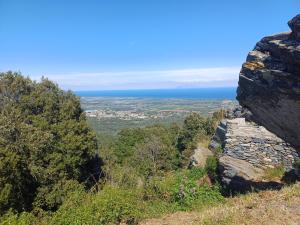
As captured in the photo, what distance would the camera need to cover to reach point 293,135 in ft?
35.2

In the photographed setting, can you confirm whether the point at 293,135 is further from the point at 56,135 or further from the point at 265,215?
the point at 56,135

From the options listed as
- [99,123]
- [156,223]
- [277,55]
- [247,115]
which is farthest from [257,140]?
[99,123]

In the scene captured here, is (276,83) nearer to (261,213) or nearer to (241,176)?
(261,213)

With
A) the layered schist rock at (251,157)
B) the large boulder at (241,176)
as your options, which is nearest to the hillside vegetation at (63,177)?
the large boulder at (241,176)

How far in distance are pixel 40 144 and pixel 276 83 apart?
41.2 ft

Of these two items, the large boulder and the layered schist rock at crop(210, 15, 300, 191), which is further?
→ the large boulder

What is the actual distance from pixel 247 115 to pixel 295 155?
2616mm

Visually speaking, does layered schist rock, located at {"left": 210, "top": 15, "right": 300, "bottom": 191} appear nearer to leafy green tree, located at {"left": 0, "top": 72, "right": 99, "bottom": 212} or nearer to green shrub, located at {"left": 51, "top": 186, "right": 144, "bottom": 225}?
green shrub, located at {"left": 51, "top": 186, "right": 144, "bottom": 225}

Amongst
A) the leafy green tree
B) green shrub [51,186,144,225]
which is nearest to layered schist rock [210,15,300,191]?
green shrub [51,186,144,225]

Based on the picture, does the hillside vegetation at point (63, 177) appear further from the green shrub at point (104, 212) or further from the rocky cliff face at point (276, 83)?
the rocky cliff face at point (276, 83)

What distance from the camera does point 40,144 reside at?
60.0ft

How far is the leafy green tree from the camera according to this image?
16344 mm

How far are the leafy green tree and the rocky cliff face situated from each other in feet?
31.9

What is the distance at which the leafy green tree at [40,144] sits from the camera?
53.6 ft
